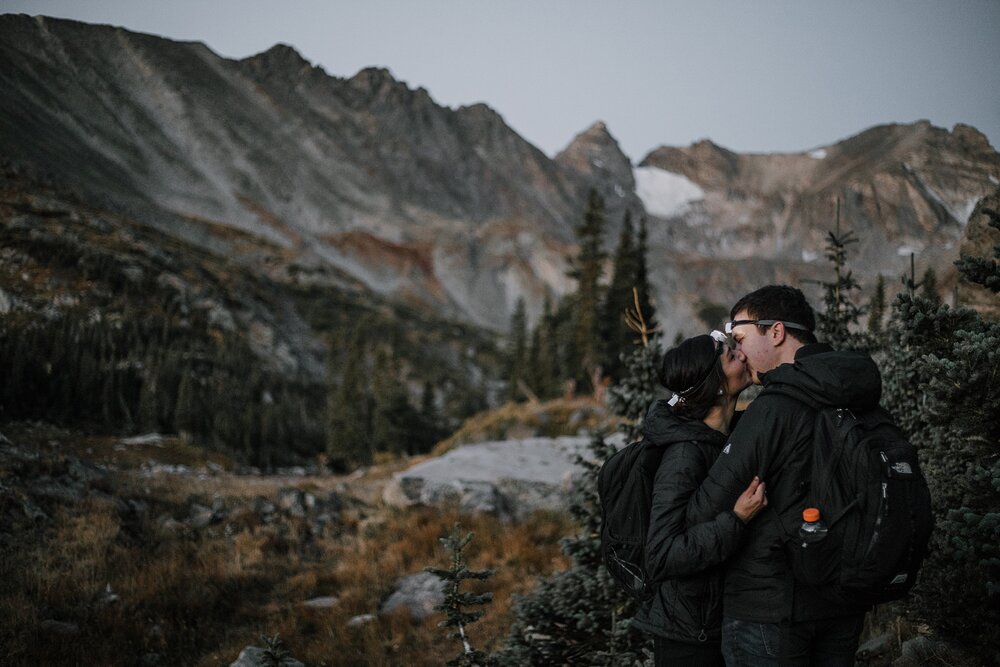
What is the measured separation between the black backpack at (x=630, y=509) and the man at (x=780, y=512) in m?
0.31

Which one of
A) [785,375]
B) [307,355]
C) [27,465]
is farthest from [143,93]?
[785,375]

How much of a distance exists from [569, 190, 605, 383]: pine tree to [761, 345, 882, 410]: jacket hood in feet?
99.9

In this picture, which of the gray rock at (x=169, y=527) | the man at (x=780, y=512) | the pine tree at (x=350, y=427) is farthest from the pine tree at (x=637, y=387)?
the pine tree at (x=350, y=427)

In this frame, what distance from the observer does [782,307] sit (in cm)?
295

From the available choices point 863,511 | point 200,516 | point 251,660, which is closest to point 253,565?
point 200,516

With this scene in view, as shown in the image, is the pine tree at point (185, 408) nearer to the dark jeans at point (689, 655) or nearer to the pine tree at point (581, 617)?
the pine tree at point (581, 617)

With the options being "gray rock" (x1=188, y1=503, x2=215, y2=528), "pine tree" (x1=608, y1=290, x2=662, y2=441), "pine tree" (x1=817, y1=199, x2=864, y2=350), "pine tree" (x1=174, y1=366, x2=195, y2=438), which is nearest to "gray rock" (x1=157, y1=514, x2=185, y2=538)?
"gray rock" (x1=188, y1=503, x2=215, y2=528)

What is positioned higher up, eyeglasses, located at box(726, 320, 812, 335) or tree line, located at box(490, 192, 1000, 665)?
eyeglasses, located at box(726, 320, 812, 335)

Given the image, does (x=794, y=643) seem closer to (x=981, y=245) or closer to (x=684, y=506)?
(x=684, y=506)

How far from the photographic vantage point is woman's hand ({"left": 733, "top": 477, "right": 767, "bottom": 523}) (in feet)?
8.28

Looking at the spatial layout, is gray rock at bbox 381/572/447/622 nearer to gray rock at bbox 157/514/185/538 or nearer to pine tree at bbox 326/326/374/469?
gray rock at bbox 157/514/185/538

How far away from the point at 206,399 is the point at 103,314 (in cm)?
3249

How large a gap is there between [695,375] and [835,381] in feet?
2.22

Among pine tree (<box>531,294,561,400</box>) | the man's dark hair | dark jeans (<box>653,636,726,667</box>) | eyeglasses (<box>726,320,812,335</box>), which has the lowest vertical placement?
pine tree (<box>531,294,561,400</box>)
